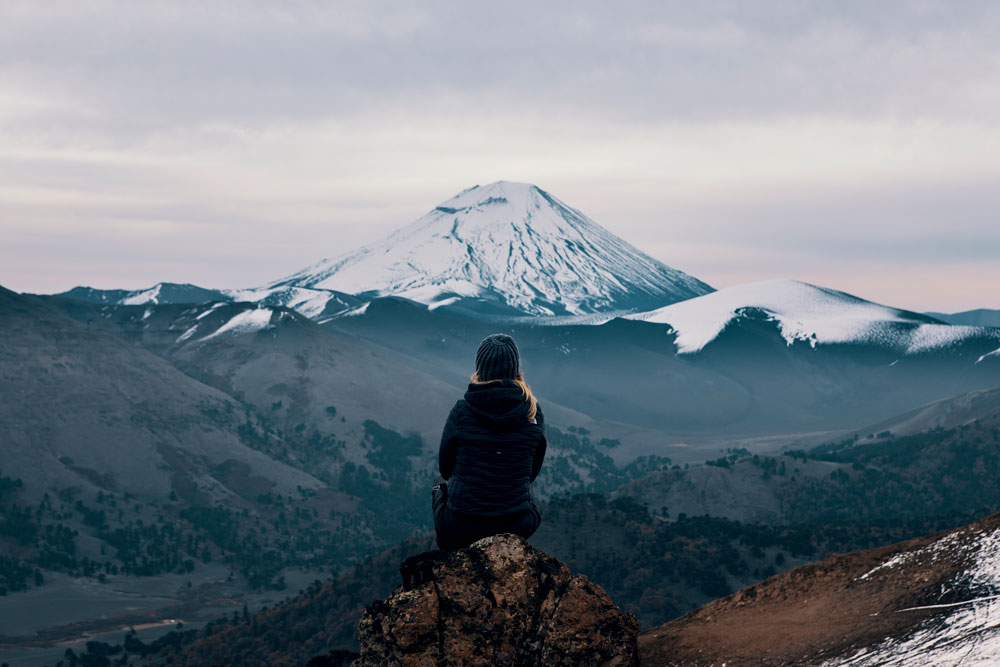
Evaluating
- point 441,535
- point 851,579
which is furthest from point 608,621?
point 851,579

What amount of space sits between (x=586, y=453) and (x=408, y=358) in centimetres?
6312

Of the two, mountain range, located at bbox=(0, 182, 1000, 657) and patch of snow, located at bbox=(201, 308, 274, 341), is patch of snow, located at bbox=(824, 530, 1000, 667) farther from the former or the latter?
patch of snow, located at bbox=(201, 308, 274, 341)

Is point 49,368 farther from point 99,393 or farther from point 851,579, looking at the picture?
point 851,579

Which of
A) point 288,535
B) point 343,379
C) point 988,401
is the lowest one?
point 288,535

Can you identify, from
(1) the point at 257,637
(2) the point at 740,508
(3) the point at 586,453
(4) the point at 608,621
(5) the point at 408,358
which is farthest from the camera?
(5) the point at 408,358

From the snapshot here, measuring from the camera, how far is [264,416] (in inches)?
5354

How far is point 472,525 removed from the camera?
882 centimetres

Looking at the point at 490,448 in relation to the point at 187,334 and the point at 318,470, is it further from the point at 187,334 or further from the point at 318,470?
the point at 187,334

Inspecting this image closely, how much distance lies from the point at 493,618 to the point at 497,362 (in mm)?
2244

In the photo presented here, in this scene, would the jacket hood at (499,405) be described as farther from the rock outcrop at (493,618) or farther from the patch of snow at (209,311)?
the patch of snow at (209,311)

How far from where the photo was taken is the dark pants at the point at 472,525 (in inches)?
347

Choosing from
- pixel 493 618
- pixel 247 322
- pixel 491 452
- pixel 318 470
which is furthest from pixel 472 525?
pixel 247 322

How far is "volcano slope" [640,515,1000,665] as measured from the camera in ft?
25.8

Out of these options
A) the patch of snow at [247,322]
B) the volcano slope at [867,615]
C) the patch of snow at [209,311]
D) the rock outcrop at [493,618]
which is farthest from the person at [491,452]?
the patch of snow at [209,311]
